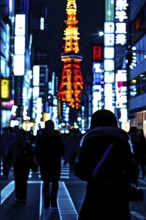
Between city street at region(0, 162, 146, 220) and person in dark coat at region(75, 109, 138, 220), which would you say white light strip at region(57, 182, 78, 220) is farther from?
person in dark coat at region(75, 109, 138, 220)

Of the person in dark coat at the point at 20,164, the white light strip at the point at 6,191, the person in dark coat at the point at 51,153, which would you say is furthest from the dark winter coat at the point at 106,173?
the white light strip at the point at 6,191

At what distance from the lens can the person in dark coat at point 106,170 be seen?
5.24 metres

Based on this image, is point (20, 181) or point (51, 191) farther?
point (20, 181)

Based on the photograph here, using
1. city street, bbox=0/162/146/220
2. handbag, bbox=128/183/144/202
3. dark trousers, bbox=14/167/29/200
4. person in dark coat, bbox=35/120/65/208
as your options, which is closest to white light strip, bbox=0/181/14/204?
city street, bbox=0/162/146/220

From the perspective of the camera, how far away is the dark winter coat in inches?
206

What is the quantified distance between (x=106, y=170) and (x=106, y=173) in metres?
0.03

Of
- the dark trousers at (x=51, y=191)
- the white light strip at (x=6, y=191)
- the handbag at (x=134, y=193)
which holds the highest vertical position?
the handbag at (x=134, y=193)

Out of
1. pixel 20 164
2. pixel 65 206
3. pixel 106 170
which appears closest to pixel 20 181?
pixel 20 164

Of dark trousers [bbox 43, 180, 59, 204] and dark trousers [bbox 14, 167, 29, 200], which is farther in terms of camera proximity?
dark trousers [bbox 14, 167, 29, 200]

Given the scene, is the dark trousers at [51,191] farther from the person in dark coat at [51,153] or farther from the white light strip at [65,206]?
the white light strip at [65,206]

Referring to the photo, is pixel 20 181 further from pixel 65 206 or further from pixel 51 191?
pixel 51 191

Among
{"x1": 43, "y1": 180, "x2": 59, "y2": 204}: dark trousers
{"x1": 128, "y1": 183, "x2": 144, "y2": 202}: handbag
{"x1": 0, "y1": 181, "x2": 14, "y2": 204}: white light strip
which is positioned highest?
{"x1": 128, "y1": 183, "x2": 144, "y2": 202}: handbag

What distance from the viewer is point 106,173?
5.32 m

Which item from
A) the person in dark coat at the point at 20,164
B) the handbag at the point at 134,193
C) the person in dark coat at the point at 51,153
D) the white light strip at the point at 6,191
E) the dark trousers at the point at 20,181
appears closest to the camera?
the handbag at the point at 134,193
